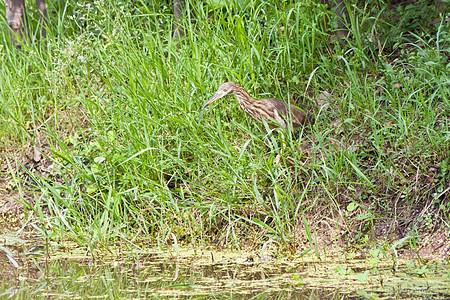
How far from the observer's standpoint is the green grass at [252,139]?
4.27 m

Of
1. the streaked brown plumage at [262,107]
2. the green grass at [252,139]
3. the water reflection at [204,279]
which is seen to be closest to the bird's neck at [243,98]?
the streaked brown plumage at [262,107]

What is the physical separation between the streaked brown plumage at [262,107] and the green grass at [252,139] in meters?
0.17

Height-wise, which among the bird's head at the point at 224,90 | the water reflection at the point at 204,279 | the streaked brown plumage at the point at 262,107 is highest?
the bird's head at the point at 224,90

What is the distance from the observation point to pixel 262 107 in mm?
4836

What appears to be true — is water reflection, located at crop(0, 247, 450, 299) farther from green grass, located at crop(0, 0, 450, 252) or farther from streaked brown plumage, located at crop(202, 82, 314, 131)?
streaked brown plumage, located at crop(202, 82, 314, 131)

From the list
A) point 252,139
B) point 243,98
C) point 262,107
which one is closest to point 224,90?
point 243,98

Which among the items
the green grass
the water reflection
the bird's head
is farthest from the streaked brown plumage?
the water reflection

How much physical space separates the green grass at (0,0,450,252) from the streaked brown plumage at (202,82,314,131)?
166 millimetres

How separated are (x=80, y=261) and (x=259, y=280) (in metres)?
1.55

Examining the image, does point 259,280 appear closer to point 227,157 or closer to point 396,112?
point 227,157

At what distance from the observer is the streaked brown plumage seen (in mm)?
4816

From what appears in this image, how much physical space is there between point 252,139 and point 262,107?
18.7 inches

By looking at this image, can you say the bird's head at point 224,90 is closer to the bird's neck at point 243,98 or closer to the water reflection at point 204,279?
the bird's neck at point 243,98

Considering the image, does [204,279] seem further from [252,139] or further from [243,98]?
[243,98]
